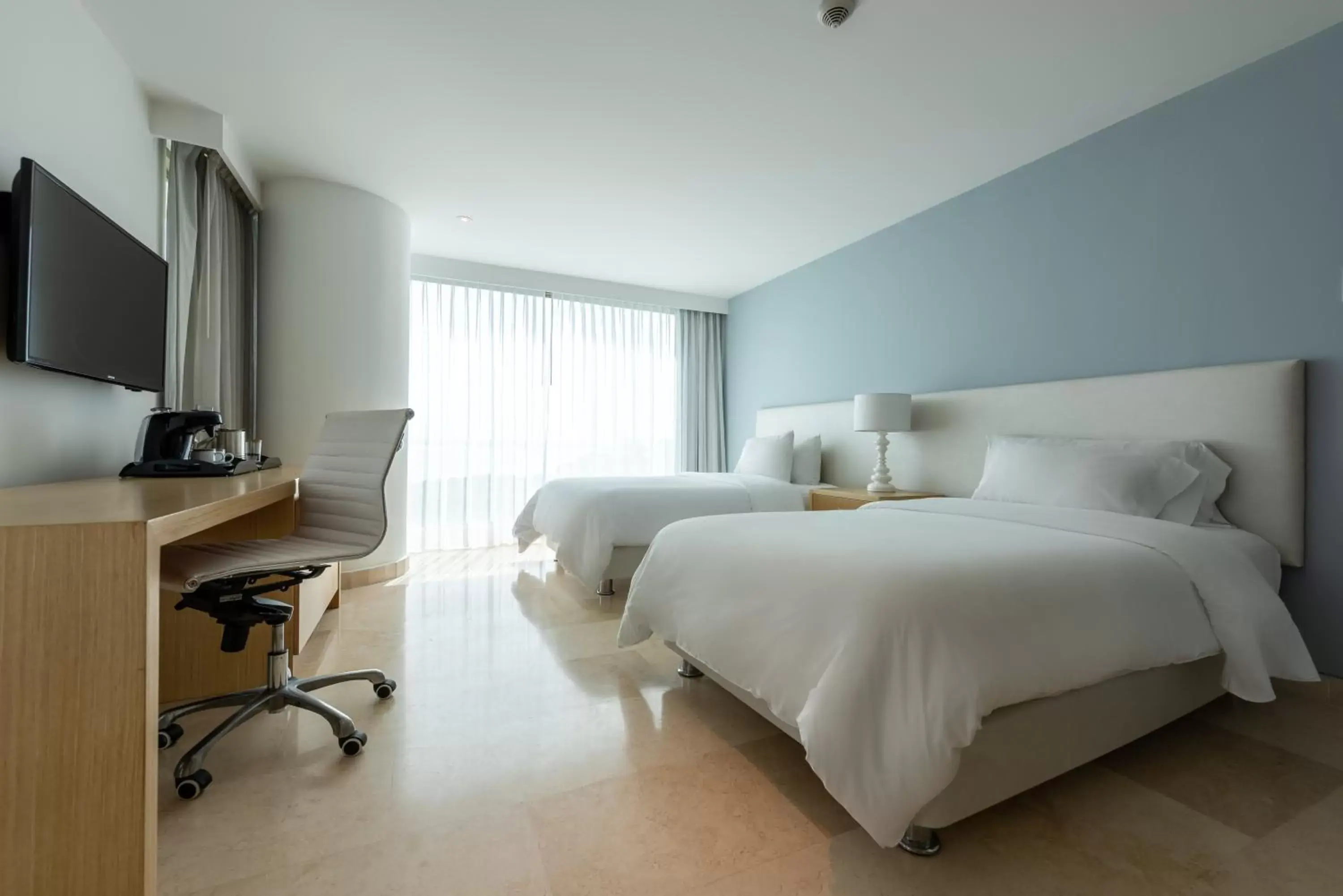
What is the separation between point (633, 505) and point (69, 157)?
262 cm

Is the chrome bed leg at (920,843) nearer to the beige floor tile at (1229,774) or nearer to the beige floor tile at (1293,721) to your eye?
the beige floor tile at (1229,774)

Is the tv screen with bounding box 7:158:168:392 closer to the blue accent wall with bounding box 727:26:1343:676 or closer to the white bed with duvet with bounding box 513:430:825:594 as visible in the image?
the white bed with duvet with bounding box 513:430:825:594

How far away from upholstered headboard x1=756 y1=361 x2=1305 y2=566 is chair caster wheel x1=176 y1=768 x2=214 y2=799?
11.5 ft

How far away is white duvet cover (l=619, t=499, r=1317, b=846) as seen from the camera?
1.16m

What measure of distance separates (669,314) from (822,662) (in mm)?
4897

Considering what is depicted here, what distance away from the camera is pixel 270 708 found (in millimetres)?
1722

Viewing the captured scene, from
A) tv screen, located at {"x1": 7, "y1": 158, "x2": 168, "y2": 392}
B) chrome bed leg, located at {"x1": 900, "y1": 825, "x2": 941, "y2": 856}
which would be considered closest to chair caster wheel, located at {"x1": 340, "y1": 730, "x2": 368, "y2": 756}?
tv screen, located at {"x1": 7, "y1": 158, "x2": 168, "y2": 392}

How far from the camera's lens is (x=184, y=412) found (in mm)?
2119

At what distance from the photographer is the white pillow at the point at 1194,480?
2166 mm

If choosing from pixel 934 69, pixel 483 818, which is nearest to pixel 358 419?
pixel 483 818

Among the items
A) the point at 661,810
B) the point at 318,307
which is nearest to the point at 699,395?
the point at 318,307

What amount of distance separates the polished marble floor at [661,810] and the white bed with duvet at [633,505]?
3.53 ft

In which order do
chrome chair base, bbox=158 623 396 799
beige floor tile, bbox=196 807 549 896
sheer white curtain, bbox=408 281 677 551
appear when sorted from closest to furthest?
beige floor tile, bbox=196 807 549 896
chrome chair base, bbox=158 623 396 799
sheer white curtain, bbox=408 281 677 551

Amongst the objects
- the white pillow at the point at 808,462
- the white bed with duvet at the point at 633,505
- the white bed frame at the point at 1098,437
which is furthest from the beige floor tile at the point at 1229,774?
the white pillow at the point at 808,462
